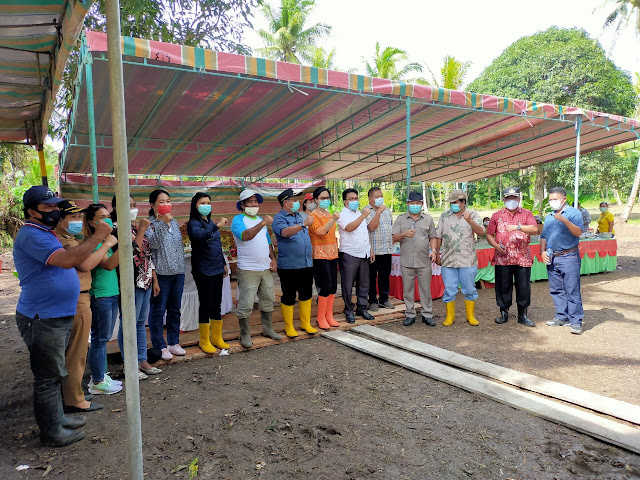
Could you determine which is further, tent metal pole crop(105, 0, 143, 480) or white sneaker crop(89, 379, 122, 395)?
white sneaker crop(89, 379, 122, 395)

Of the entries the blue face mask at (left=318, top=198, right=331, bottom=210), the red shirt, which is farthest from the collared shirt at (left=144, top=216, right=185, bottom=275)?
the red shirt

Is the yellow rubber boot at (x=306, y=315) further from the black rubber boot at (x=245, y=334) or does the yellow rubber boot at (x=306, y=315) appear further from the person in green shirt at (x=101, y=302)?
the person in green shirt at (x=101, y=302)

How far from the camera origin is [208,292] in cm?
450

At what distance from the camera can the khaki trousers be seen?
3.24 m

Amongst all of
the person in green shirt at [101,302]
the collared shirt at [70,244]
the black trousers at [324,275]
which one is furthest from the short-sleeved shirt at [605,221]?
the collared shirt at [70,244]

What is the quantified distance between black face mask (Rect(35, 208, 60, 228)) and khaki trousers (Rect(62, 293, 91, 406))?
70 cm

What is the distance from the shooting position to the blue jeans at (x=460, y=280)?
5598 mm

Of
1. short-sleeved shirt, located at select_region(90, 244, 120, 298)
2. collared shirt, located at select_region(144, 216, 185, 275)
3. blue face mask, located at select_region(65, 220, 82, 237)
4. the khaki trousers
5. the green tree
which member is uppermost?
the green tree

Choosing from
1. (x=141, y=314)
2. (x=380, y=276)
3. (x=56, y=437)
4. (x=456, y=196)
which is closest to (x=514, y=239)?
(x=456, y=196)

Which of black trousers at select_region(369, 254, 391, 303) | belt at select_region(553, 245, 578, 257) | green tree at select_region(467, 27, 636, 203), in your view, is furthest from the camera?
green tree at select_region(467, 27, 636, 203)

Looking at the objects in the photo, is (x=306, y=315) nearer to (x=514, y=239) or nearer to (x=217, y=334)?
(x=217, y=334)

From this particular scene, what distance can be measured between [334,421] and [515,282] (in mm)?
3723

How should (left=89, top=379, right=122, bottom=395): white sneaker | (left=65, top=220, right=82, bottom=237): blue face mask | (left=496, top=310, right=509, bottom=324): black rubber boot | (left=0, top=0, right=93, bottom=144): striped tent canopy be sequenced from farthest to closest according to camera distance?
(left=496, top=310, right=509, bottom=324): black rubber boot, (left=89, top=379, right=122, bottom=395): white sneaker, (left=65, top=220, right=82, bottom=237): blue face mask, (left=0, top=0, right=93, bottom=144): striped tent canopy

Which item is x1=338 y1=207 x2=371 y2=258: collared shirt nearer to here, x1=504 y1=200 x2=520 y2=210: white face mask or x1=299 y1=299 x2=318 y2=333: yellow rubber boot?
x1=299 y1=299 x2=318 y2=333: yellow rubber boot
